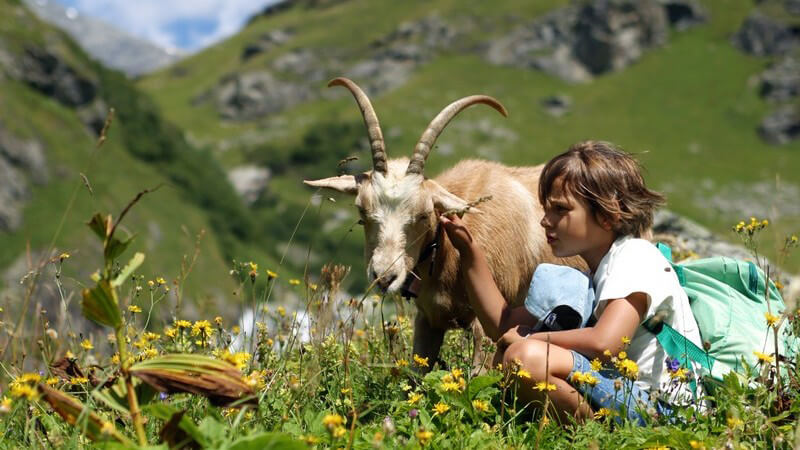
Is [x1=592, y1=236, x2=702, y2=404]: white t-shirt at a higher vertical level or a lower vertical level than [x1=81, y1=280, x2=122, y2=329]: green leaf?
lower

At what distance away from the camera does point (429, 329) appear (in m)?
5.81

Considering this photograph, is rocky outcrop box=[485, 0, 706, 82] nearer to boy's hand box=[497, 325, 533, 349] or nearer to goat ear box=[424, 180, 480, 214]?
goat ear box=[424, 180, 480, 214]

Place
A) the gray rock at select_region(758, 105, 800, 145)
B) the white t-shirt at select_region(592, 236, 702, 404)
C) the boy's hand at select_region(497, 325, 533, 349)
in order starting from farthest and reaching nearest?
1. the gray rock at select_region(758, 105, 800, 145)
2. the boy's hand at select_region(497, 325, 533, 349)
3. the white t-shirt at select_region(592, 236, 702, 404)

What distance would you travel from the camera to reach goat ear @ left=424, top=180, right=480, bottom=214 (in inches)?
215

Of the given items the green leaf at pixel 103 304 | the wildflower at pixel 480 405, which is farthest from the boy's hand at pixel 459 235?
the green leaf at pixel 103 304

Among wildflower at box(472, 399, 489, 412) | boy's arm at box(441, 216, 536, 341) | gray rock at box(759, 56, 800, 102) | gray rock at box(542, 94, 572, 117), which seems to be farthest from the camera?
gray rock at box(542, 94, 572, 117)

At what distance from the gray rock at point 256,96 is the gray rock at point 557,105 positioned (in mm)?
61147

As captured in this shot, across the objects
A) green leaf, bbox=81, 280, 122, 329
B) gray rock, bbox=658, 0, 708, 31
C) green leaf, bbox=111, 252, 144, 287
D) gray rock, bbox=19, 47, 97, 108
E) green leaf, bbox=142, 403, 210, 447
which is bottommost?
gray rock, bbox=658, 0, 708, 31

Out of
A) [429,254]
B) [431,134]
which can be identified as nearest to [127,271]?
[429,254]

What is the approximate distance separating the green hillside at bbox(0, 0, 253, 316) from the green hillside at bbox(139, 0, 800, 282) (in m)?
15.7

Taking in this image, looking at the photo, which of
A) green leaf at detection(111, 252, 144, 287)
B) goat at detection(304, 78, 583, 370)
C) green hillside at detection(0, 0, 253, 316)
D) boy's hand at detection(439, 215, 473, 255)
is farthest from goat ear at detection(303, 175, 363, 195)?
green hillside at detection(0, 0, 253, 316)

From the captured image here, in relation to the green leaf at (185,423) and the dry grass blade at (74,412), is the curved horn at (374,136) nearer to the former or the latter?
the green leaf at (185,423)

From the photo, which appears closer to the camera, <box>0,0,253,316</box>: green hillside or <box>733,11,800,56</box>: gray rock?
<box>0,0,253,316</box>: green hillside

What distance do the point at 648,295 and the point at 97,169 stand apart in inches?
3094
